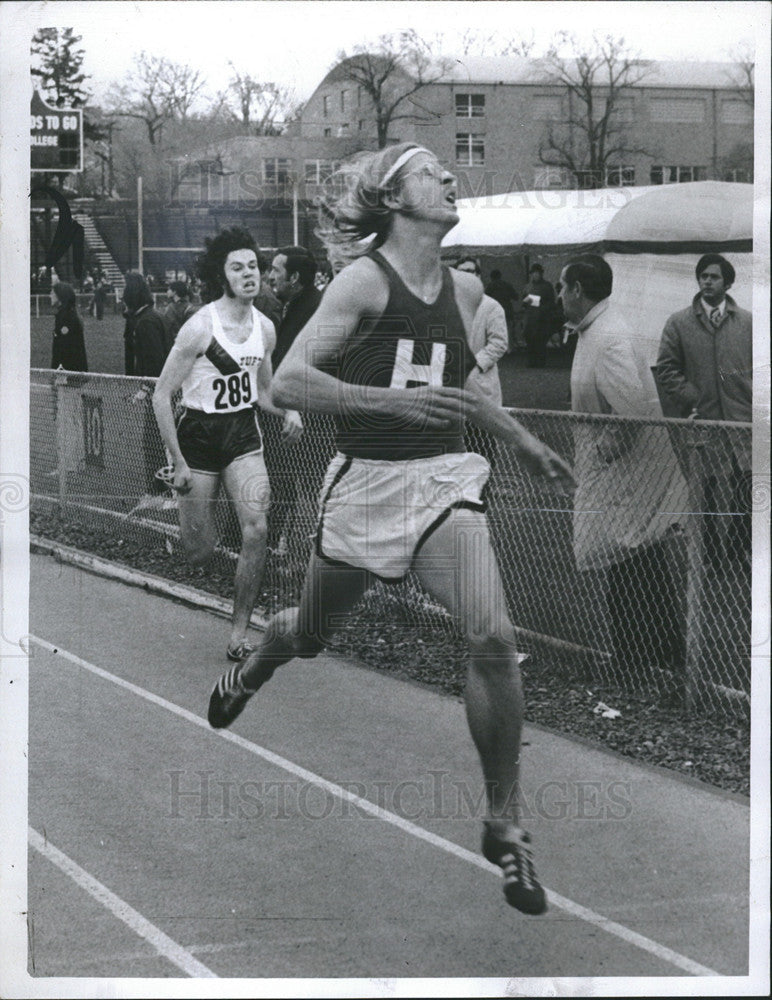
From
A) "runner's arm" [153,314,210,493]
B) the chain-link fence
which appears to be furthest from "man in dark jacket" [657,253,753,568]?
"runner's arm" [153,314,210,493]

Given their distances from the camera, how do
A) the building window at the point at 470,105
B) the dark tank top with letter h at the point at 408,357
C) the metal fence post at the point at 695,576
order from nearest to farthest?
1. the dark tank top with letter h at the point at 408,357
2. the building window at the point at 470,105
3. the metal fence post at the point at 695,576

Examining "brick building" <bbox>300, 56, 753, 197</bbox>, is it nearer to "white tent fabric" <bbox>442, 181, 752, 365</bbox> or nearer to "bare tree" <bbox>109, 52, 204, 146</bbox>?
"white tent fabric" <bbox>442, 181, 752, 365</bbox>

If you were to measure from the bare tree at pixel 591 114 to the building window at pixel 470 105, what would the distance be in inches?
7.1

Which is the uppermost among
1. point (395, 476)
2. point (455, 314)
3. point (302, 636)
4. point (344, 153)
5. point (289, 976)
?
point (344, 153)

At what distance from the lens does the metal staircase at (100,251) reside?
199 inches

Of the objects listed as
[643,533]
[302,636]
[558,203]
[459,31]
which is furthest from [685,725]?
[459,31]

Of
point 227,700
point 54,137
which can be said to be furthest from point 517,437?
point 54,137

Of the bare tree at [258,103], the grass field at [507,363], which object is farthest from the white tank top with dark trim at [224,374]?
the bare tree at [258,103]

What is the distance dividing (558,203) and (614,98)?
31 centimetres

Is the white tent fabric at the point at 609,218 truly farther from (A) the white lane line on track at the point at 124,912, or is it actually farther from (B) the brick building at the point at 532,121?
(A) the white lane line on track at the point at 124,912

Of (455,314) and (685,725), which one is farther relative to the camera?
(685,725)

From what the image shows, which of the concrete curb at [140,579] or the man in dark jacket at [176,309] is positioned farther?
the concrete curb at [140,579]

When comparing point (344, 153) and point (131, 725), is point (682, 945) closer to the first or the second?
point (131, 725)

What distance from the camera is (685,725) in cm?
547
